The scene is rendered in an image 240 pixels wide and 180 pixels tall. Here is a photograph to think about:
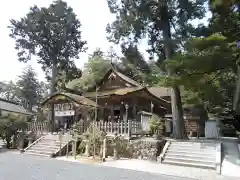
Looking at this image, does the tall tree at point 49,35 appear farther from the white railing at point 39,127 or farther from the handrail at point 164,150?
the handrail at point 164,150

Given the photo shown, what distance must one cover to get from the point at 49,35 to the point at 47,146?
19.4 meters

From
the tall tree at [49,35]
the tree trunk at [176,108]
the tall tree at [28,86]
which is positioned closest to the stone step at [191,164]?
the tree trunk at [176,108]

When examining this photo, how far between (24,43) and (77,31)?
717 cm

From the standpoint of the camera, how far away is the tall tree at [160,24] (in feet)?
51.2

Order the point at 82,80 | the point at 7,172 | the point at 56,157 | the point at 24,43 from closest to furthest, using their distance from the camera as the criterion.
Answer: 1. the point at 7,172
2. the point at 56,157
3. the point at 82,80
4. the point at 24,43

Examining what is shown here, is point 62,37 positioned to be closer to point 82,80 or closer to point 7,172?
point 82,80

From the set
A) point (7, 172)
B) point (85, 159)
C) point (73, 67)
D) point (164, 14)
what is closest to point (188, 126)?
point (164, 14)

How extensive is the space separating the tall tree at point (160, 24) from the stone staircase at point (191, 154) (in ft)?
9.29

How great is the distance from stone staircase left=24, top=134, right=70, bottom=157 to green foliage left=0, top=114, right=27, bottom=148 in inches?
94.7

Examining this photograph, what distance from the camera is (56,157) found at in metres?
13.3

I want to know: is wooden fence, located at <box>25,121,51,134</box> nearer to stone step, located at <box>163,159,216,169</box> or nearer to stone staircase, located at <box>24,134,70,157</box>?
stone staircase, located at <box>24,134,70,157</box>

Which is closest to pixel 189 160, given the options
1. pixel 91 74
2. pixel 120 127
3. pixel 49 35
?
pixel 120 127

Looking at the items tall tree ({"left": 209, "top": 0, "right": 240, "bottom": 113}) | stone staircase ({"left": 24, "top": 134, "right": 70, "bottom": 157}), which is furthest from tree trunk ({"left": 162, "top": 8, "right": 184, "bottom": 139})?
stone staircase ({"left": 24, "top": 134, "right": 70, "bottom": 157})

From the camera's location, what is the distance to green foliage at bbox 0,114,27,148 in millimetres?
17141
